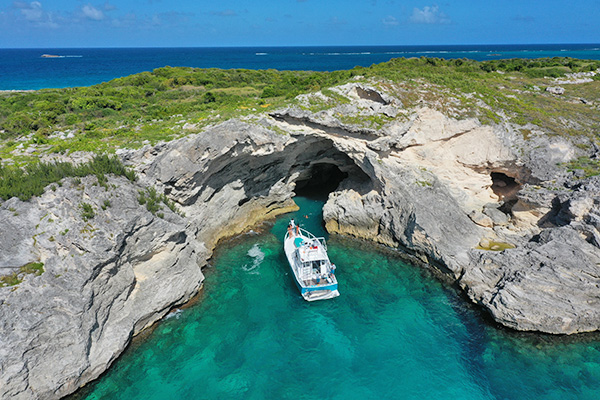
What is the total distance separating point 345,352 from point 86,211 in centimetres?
1491

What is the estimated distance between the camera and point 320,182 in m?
38.3

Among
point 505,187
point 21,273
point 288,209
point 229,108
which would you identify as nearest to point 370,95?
point 229,108

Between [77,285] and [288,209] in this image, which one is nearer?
[77,285]

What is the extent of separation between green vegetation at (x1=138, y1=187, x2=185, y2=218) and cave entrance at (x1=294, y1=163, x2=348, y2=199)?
17.7m

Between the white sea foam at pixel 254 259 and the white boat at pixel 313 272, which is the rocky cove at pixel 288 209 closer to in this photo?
the white sea foam at pixel 254 259

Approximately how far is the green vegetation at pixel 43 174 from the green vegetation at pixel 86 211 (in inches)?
60.4

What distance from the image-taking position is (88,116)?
30141 millimetres

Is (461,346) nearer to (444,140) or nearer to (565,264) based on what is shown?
(565,264)

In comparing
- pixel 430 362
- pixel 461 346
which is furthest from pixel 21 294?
pixel 461 346

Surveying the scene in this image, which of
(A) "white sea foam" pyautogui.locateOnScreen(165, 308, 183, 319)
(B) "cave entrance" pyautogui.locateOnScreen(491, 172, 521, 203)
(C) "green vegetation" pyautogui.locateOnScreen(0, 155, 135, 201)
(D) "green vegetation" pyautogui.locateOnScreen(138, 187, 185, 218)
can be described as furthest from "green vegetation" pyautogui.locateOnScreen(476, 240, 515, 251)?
(C) "green vegetation" pyautogui.locateOnScreen(0, 155, 135, 201)

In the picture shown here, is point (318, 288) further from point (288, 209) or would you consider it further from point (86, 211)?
point (86, 211)

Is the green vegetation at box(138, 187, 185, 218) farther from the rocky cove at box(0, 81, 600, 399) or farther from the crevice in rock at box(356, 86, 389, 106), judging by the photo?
the crevice in rock at box(356, 86, 389, 106)

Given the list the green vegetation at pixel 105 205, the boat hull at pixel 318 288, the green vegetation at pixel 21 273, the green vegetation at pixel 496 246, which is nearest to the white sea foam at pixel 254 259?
the boat hull at pixel 318 288

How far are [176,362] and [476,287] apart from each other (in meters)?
18.0
